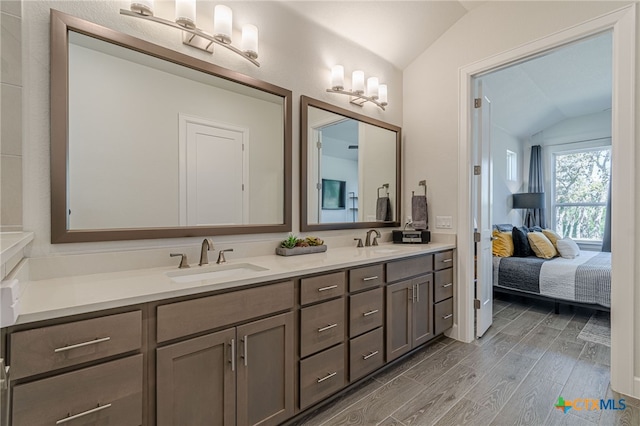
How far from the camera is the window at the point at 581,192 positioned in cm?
520

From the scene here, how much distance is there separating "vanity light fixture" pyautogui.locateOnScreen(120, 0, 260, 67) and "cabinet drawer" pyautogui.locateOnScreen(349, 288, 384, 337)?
5.30 ft

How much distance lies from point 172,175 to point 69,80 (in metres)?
0.60

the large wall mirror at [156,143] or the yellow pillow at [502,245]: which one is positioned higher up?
the large wall mirror at [156,143]

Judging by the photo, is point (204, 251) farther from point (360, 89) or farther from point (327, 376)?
point (360, 89)

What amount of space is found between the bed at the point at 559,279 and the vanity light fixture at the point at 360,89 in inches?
102

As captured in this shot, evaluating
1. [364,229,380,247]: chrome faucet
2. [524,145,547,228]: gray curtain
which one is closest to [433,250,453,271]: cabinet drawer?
[364,229,380,247]: chrome faucet

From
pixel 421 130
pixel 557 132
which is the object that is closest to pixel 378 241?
pixel 421 130

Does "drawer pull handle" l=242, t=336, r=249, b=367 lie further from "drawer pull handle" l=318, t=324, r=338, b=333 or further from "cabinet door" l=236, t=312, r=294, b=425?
"drawer pull handle" l=318, t=324, r=338, b=333

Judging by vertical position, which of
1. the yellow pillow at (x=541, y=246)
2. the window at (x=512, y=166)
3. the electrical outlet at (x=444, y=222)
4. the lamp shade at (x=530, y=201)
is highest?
the window at (x=512, y=166)

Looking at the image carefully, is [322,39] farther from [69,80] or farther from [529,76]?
[529,76]

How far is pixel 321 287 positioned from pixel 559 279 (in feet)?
10.2

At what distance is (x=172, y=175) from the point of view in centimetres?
168

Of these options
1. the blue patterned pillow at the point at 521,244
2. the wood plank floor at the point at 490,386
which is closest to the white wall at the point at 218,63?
the wood plank floor at the point at 490,386

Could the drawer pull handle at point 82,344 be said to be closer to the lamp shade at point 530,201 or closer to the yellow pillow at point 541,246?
the yellow pillow at point 541,246
